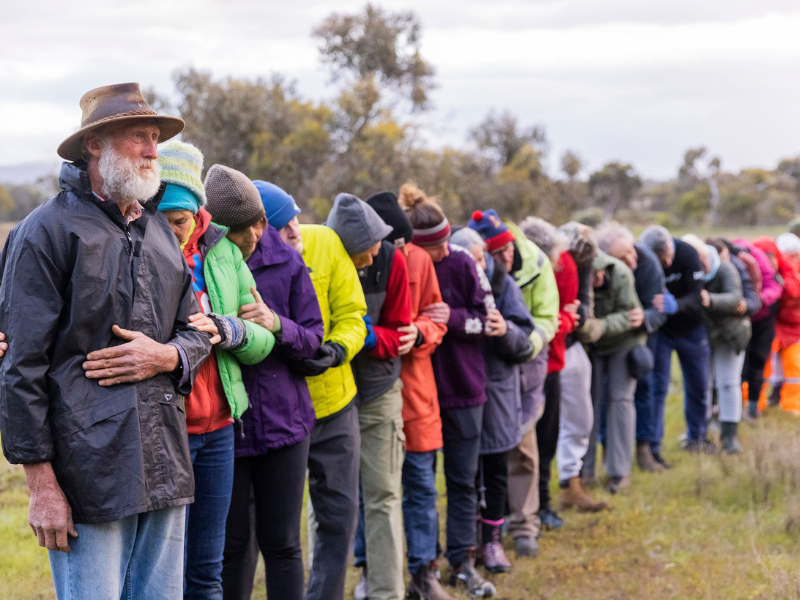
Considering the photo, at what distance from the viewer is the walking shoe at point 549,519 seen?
20.6 ft

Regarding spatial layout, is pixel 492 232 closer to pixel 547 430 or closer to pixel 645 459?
pixel 547 430

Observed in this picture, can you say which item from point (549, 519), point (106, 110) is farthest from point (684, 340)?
point (106, 110)

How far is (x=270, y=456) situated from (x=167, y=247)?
111cm

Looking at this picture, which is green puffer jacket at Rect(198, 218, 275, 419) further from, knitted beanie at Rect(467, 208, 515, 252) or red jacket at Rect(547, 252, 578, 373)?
red jacket at Rect(547, 252, 578, 373)

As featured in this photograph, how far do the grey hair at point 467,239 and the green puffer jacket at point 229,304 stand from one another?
2150 millimetres

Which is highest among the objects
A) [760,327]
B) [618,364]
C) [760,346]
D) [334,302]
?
[334,302]

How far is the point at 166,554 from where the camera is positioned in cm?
281

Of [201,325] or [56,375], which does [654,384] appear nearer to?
[201,325]

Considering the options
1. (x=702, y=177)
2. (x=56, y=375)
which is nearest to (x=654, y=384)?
(x=56, y=375)

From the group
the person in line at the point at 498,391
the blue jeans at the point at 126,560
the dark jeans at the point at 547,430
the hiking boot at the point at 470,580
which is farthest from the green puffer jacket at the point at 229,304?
the dark jeans at the point at 547,430

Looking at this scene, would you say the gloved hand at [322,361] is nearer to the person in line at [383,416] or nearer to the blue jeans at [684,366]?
the person in line at [383,416]

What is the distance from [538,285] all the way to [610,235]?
1.69 metres

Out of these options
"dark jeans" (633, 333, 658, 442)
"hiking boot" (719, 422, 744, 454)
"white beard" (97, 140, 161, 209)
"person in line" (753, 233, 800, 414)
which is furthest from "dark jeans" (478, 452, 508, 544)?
"person in line" (753, 233, 800, 414)

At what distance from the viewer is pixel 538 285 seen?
19.4ft
